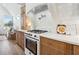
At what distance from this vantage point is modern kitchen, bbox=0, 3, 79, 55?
230 cm

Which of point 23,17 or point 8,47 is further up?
point 23,17

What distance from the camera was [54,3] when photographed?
2.36 m

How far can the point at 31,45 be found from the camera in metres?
2.41

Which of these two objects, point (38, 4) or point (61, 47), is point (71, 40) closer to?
point (61, 47)

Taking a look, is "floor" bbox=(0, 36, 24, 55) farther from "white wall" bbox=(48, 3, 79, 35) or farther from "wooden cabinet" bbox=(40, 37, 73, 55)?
"white wall" bbox=(48, 3, 79, 35)

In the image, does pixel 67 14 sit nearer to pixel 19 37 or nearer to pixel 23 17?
pixel 23 17

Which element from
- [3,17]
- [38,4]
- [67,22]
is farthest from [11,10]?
[67,22]

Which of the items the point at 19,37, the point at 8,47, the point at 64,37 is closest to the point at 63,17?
the point at 64,37

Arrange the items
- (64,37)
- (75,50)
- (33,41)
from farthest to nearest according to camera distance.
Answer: (33,41) < (64,37) < (75,50)

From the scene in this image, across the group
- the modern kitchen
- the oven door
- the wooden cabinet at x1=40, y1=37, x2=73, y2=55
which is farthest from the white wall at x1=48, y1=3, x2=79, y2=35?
the oven door

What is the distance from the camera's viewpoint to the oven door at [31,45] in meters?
2.36

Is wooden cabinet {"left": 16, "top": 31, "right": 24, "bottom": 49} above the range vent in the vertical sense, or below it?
below

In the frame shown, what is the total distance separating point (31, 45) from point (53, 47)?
336mm

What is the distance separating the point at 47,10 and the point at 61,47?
0.55 meters
